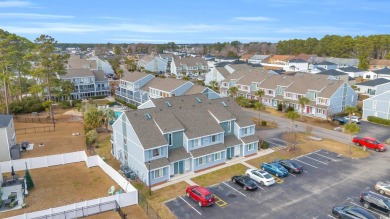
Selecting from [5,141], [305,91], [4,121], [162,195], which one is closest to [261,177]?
[162,195]

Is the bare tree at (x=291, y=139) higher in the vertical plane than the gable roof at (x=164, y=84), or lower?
lower

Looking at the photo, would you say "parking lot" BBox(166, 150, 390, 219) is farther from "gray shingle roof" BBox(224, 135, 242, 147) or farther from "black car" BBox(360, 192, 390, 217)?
"gray shingle roof" BBox(224, 135, 242, 147)

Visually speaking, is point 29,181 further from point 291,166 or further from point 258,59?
point 258,59

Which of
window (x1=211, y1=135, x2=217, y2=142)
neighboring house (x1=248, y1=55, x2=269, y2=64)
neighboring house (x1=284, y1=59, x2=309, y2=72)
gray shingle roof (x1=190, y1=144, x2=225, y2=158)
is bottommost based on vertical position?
gray shingle roof (x1=190, y1=144, x2=225, y2=158)

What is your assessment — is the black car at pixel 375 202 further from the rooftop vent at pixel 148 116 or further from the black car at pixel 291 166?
the rooftop vent at pixel 148 116

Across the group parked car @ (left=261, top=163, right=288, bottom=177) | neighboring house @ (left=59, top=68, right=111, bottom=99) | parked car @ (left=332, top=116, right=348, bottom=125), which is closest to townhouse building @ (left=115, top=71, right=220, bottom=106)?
neighboring house @ (left=59, top=68, right=111, bottom=99)

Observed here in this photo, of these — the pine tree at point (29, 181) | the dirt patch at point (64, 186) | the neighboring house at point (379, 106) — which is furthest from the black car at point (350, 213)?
the neighboring house at point (379, 106)
